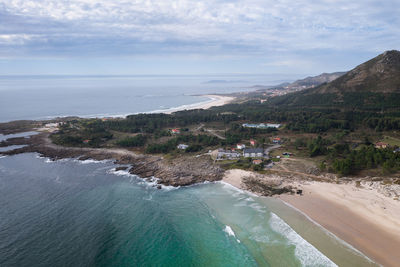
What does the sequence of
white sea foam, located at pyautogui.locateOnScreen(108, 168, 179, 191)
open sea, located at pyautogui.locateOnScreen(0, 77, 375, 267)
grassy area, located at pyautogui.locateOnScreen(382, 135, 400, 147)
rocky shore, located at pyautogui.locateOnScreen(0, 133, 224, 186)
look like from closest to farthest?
open sea, located at pyautogui.locateOnScreen(0, 77, 375, 267)
white sea foam, located at pyautogui.locateOnScreen(108, 168, 179, 191)
rocky shore, located at pyautogui.locateOnScreen(0, 133, 224, 186)
grassy area, located at pyautogui.locateOnScreen(382, 135, 400, 147)

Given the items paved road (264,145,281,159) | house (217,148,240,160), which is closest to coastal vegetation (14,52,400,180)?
paved road (264,145,281,159)

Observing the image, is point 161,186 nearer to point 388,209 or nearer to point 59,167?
point 59,167

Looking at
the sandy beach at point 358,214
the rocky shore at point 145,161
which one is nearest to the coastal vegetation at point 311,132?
the rocky shore at point 145,161

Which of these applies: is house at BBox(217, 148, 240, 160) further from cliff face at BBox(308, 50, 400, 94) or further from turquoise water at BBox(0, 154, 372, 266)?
cliff face at BBox(308, 50, 400, 94)

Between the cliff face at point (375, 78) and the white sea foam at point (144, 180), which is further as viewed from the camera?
the cliff face at point (375, 78)

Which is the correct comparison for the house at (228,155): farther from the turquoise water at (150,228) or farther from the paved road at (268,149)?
the turquoise water at (150,228)

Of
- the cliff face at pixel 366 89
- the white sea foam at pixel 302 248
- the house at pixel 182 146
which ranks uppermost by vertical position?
the cliff face at pixel 366 89

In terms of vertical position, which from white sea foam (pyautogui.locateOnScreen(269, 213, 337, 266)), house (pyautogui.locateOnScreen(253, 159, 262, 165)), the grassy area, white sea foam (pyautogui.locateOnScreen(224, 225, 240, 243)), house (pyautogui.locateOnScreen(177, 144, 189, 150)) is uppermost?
house (pyautogui.locateOnScreen(177, 144, 189, 150))
